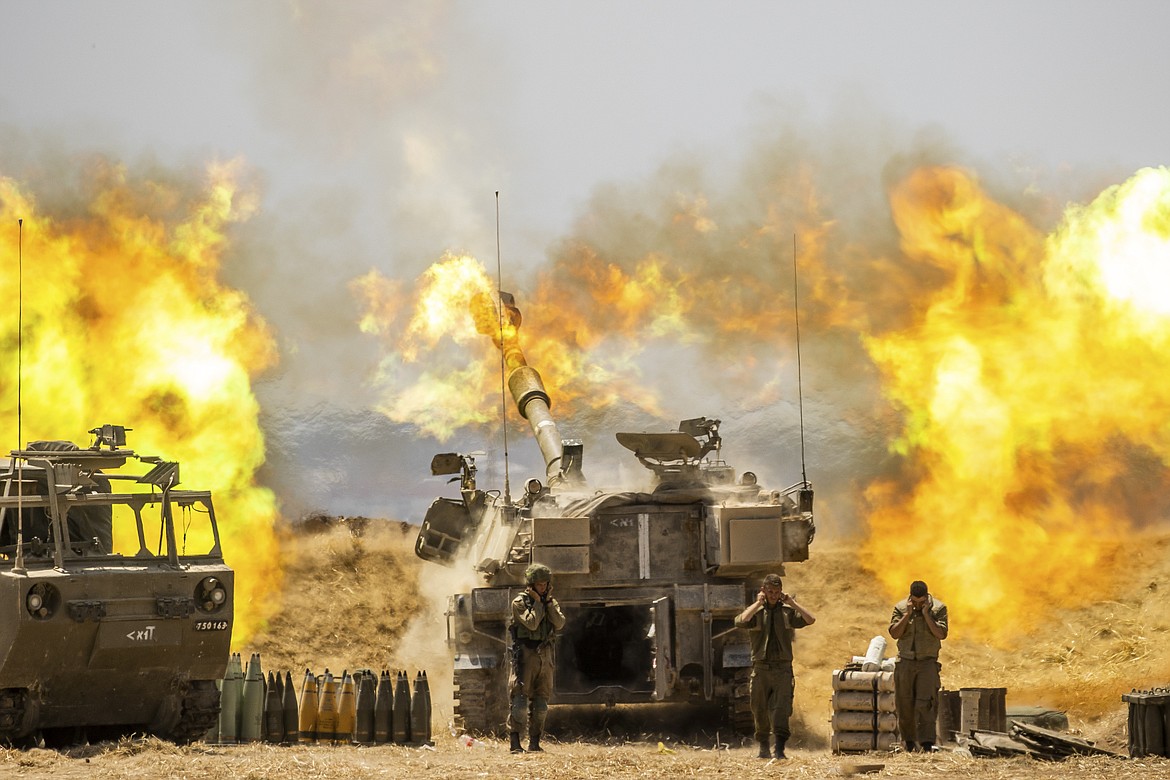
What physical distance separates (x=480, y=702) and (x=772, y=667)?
4771 millimetres

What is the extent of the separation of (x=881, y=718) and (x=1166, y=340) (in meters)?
13.5

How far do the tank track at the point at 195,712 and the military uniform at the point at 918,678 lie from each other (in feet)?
21.3

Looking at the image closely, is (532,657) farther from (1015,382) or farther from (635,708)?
(1015,382)

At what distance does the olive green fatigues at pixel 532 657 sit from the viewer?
16.6 m

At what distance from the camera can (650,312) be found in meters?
30.7

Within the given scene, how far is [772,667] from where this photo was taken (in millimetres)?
15922

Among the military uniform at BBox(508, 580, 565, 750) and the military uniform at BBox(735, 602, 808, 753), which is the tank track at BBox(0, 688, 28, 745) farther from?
the military uniform at BBox(735, 602, 808, 753)

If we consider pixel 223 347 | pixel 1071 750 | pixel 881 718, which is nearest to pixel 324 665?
pixel 223 347

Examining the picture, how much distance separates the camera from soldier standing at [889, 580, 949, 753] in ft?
52.7

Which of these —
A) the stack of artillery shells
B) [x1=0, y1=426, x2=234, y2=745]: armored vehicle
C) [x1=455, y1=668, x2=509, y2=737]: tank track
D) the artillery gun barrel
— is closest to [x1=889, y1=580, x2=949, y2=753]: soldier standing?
the stack of artillery shells

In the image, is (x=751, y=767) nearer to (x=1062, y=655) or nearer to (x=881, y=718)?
(x=881, y=718)

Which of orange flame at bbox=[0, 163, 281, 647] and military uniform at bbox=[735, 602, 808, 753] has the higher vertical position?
orange flame at bbox=[0, 163, 281, 647]

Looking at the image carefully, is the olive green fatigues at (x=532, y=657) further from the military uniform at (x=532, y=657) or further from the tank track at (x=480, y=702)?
the tank track at (x=480, y=702)

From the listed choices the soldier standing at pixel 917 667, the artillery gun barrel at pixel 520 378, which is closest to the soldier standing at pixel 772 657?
the soldier standing at pixel 917 667
